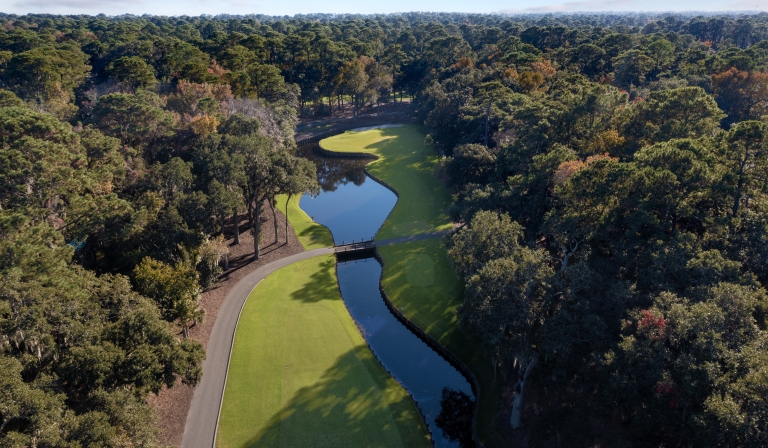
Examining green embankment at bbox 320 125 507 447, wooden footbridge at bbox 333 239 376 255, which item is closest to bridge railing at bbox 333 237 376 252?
wooden footbridge at bbox 333 239 376 255

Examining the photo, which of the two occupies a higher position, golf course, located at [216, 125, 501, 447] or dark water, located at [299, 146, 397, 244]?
dark water, located at [299, 146, 397, 244]

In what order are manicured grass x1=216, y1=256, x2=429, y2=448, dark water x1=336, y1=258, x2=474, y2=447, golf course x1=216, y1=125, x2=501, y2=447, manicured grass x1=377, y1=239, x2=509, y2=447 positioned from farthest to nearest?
dark water x1=336, y1=258, x2=474, y2=447, manicured grass x1=377, y1=239, x2=509, y2=447, golf course x1=216, y1=125, x2=501, y2=447, manicured grass x1=216, y1=256, x2=429, y2=448

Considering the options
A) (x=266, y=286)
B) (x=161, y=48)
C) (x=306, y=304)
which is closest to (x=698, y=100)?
(x=306, y=304)

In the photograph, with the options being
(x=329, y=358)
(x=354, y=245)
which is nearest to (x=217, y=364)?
(x=329, y=358)

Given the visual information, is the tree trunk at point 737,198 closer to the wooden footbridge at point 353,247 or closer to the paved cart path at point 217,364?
the wooden footbridge at point 353,247

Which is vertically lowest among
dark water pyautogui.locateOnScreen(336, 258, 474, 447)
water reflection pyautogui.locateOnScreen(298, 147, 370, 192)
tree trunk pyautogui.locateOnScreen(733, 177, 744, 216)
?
dark water pyautogui.locateOnScreen(336, 258, 474, 447)

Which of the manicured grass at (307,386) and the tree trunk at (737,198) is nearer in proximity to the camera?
the manicured grass at (307,386)

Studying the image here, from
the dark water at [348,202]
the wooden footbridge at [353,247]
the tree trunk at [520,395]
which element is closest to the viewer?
the tree trunk at [520,395]

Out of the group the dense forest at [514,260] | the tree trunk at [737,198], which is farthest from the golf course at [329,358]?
the tree trunk at [737,198]

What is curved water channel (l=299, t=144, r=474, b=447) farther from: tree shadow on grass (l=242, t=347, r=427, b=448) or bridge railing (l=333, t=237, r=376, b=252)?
tree shadow on grass (l=242, t=347, r=427, b=448)
